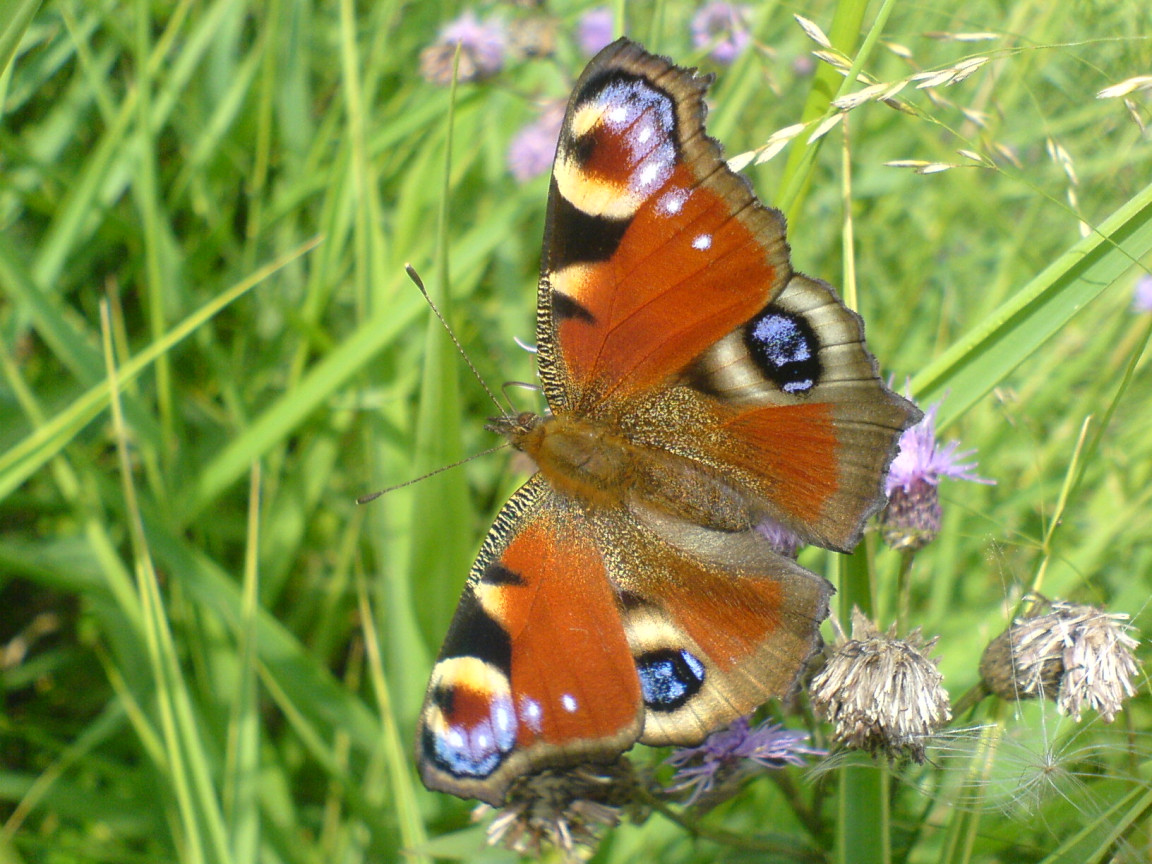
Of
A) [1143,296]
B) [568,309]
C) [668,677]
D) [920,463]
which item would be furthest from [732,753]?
[1143,296]

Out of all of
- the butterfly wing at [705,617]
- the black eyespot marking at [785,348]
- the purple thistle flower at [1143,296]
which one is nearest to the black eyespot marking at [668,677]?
the butterfly wing at [705,617]

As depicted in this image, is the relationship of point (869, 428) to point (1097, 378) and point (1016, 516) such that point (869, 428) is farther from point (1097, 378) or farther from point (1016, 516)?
point (1097, 378)

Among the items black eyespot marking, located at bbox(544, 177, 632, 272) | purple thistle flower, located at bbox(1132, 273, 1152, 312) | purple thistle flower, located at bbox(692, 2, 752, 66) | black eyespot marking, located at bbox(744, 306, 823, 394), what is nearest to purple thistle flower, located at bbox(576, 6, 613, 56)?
purple thistle flower, located at bbox(692, 2, 752, 66)

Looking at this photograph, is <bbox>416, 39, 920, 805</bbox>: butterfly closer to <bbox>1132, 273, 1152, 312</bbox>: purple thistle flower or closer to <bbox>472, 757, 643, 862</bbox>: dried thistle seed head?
<bbox>472, 757, 643, 862</bbox>: dried thistle seed head

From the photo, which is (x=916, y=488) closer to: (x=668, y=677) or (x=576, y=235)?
(x=668, y=677)

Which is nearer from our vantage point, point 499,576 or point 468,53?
point 499,576
